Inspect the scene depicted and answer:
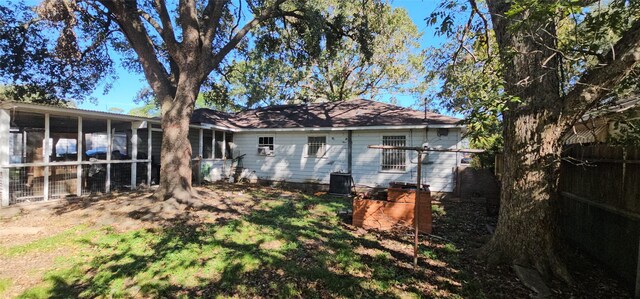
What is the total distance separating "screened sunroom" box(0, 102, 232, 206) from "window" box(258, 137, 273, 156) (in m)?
1.79

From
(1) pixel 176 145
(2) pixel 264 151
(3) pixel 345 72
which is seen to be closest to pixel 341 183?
(2) pixel 264 151

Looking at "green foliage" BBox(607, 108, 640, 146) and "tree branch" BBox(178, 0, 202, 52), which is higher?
"tree branch" BBox(178, 0, 202, 52)

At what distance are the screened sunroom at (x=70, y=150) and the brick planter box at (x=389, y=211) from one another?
7866 millimetres

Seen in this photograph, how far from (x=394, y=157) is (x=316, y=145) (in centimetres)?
320

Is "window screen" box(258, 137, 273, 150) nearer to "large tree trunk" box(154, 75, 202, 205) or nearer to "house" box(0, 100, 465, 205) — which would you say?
"house" box(0, 100, 465, 205)

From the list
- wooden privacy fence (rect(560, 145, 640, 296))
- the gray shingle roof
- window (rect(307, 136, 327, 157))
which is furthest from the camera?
window (rect(307, 136, 327, 157))

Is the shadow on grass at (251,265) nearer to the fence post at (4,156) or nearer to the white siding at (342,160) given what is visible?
the fence post at (4,156)

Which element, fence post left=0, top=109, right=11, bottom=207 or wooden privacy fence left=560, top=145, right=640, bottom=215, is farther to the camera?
fence post left=0, top=109, right=11, bottom=207

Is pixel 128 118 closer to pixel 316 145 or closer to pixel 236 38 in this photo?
pixel 236 38

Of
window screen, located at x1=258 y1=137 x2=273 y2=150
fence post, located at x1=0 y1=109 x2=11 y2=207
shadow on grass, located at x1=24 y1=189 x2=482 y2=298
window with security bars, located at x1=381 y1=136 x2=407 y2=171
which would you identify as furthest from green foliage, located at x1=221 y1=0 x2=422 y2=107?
shadow on grass, located at x1=24 y1=189 x2=482 y2=298

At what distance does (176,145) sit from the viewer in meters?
7.60

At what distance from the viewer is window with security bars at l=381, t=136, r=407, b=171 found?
10.4m

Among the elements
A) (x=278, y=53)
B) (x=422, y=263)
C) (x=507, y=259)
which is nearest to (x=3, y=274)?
(x=422, y=263)

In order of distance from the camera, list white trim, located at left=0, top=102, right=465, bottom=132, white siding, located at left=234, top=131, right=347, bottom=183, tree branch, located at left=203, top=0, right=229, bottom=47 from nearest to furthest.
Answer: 1. white trim, located at left=0, top=102, right=465, bottom=132
2. tree branch, located at left=203, top=0, right=229, bottom=47
3. white siding, located at left=234, top=131, right=347, bottom=183
